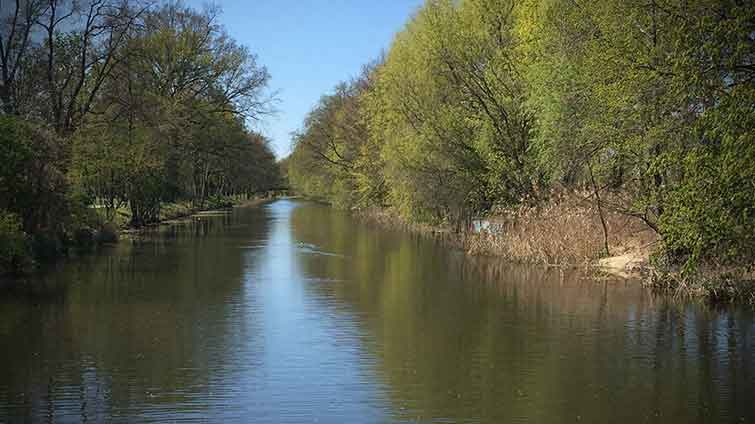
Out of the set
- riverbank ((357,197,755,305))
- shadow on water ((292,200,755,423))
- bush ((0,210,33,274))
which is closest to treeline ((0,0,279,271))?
bush ((0,210,33,274))

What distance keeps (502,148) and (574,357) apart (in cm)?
1715

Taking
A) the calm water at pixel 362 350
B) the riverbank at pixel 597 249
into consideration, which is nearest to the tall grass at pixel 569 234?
the riverbank at pixel 597 249

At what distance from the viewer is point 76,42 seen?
33.1 metres

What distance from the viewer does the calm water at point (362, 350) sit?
10625mm

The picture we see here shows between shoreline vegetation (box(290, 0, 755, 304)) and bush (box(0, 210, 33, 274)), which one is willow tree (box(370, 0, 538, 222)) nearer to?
shoreline vegetation (box(290, 0, 755, 304))

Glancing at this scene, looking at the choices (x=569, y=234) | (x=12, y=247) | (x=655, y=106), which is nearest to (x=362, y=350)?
(x=655, y=106)

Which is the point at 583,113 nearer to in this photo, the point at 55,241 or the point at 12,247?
the point at 12,247

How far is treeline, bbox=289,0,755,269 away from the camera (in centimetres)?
1245

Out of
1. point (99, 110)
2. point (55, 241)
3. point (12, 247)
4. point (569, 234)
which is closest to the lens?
point (12, 247)

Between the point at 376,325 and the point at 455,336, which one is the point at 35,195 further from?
the point at 455,336

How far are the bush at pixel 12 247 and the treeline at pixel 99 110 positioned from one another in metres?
0.04

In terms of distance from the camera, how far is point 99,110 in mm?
37344

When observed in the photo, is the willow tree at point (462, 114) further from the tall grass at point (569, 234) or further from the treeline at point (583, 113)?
the tall grass at point (569, 234)

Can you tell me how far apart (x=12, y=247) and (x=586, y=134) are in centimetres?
1460
